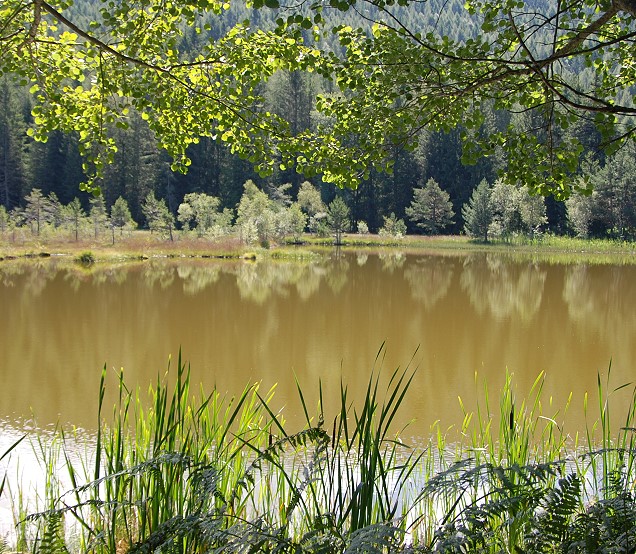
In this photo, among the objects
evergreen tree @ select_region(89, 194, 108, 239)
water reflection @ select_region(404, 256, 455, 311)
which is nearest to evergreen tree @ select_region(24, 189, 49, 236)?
evergreen tree @ select_region(89, 194, 108, 239)

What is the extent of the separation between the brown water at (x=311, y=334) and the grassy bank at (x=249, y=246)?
10.7 meters

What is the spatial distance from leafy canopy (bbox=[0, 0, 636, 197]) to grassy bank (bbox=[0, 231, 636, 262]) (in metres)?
26.5

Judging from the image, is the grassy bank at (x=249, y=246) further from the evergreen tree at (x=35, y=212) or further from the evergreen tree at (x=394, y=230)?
the evergreen tree at (x=35, y=212)

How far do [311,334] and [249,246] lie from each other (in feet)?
82.9

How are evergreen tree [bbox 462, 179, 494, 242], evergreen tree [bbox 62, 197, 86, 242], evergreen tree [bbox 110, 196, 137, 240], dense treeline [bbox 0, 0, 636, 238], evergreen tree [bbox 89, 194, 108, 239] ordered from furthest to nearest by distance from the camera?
dense treeline [bbox 0, 0, 636, 238] < evergreen tree [bbox 462, 179, 494, 242] < evergreen tree [bbox 110, 196, 137, 240] < evergreen tree [bbox 89, 194, 108, 239] < evergreen tree [bbox 62, 197, 86, 242]

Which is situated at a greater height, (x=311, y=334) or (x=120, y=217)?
(x=120, y=217)

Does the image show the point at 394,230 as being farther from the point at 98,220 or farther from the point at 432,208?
the point at 98,220

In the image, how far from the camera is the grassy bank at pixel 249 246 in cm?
3288

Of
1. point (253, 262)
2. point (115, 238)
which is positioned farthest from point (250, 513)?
point (115, 238)

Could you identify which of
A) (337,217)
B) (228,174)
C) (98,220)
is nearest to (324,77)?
(98,220)

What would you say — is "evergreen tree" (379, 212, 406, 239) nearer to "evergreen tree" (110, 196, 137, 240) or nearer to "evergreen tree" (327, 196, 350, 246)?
"evergreen tree" (327, 196, 350, 246)

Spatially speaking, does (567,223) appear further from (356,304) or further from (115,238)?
(356,304)

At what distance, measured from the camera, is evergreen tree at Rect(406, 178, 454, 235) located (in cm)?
5016

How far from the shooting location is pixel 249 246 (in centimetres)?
3619
